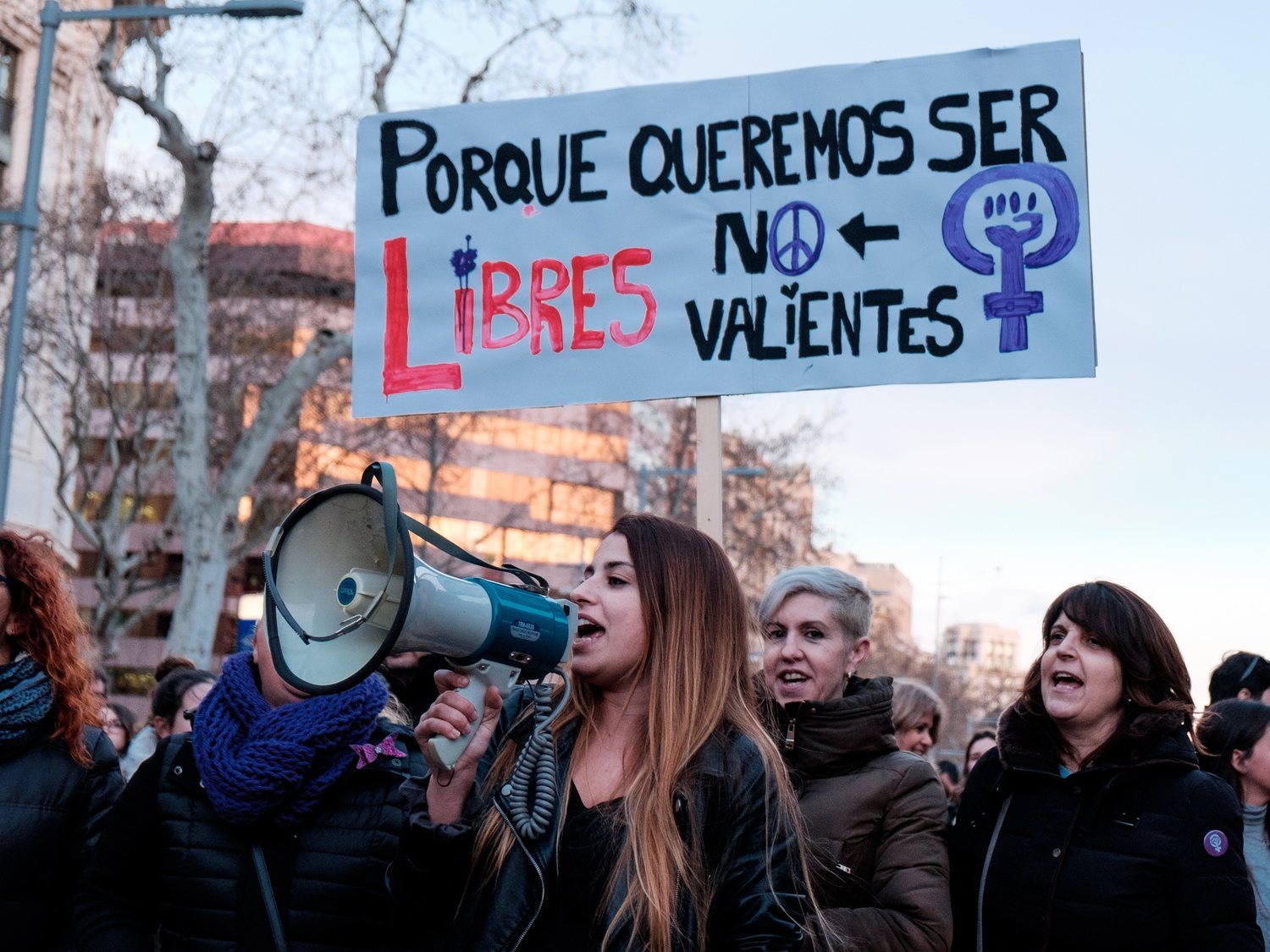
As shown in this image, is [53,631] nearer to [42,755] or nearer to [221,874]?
[42,755]

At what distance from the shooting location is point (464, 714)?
249 centimetres

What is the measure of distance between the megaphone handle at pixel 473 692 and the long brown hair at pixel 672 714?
185 mm

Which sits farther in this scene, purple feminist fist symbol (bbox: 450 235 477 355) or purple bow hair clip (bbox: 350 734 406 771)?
purple feminist fist symbol (bbox: 450 235 477 355)

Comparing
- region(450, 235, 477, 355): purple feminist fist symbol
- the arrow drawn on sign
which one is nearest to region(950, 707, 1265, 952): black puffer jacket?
the arrow drawn on sign

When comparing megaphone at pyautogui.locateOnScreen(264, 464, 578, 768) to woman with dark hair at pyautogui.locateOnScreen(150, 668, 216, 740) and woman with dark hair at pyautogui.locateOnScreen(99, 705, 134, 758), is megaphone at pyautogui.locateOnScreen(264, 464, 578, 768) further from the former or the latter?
woman with dark hair at pyautogui.locateOnScreen(99, 705, 134, 758)

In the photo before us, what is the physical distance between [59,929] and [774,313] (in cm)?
241

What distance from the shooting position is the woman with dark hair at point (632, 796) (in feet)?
8.25

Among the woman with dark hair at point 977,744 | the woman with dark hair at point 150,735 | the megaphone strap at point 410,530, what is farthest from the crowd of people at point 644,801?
the woman with dark hair at point 977,744

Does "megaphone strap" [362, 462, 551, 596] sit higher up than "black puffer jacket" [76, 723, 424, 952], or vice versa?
"megaphone strap" [362, 462, 551, 596]

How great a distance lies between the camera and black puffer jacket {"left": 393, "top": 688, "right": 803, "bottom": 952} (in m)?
2.51

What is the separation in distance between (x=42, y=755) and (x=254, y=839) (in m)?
0.69

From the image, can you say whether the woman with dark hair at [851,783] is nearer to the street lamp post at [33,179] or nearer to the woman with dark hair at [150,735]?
the woman with dark hair at [150,735]

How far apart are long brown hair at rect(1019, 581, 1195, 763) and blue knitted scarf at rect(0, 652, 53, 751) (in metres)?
2.19

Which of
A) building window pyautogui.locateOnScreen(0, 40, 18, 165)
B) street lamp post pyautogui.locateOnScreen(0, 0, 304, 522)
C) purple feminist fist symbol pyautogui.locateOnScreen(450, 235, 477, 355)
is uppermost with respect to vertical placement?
building window pyautogui.locateOnScreen(0, 40, 18, 165)
